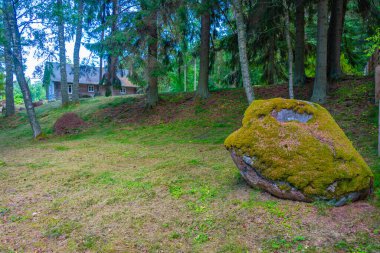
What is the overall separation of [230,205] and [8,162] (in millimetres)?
6354

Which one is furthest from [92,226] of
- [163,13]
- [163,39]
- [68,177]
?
[163,39]

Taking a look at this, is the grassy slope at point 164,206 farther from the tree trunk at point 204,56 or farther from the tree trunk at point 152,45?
the tree trunk at point 204,56

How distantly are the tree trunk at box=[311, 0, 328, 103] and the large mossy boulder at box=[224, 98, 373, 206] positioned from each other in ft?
18.6

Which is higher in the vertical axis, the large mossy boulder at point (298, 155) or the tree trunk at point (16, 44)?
the tree trunk at point (16, 44)

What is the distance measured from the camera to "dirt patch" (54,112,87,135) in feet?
43.4

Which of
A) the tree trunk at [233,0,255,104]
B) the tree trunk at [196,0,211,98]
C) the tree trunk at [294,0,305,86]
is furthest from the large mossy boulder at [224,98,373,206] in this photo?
the tree trunk at [196,0,211,98]

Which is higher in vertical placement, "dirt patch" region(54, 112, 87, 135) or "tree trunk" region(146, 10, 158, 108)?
"tree trunk" region(146, 10, 158, 108)

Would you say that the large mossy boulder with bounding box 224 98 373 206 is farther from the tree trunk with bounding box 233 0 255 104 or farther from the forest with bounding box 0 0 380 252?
the tree trunk with bounding box 233 0 255 104

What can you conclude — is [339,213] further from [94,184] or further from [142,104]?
[142,104]

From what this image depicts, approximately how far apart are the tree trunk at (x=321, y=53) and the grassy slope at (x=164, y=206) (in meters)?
1.12

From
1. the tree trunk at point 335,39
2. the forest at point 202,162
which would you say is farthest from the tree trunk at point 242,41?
the tree trunk at point 335,39

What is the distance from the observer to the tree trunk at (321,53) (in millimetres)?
9203

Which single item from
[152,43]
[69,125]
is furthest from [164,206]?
[69,125]

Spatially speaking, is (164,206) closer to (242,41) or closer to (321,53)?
(242,41)
